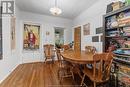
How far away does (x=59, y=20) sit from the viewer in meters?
6.31

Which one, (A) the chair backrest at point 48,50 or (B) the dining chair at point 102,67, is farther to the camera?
(A) the chair backrest at point 48,50

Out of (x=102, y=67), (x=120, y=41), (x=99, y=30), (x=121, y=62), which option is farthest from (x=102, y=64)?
(x=99, y=30)

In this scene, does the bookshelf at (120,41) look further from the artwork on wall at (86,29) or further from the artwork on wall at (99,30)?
the artwork on wall at (86,29)

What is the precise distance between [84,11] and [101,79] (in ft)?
13.0

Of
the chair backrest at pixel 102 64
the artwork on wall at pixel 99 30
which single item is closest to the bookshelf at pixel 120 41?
the chair backrest at pixel 102 64

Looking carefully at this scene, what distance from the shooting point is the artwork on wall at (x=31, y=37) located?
18.2 feet

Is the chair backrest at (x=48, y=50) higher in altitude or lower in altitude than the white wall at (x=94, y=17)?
lower

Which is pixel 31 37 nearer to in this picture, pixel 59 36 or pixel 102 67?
pixel 59 36

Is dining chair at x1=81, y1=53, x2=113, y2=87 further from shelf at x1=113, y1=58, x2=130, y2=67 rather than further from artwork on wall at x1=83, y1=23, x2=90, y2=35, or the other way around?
artwork on wall at x1=83, y1=23, x2=90, y2=35

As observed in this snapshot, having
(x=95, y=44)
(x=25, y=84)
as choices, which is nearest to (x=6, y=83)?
(x=25, y=84)

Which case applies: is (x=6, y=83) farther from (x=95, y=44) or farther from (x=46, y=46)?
(x=95, y=44)

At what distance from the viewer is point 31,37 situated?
224 inches

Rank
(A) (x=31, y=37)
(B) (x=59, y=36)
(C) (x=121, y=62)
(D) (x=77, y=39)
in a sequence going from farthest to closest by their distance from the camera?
(B) (x=59, y=36)
(D) (x=77, y=39)
(A) (x=31, y=37)
(C) (x=121, y=62)

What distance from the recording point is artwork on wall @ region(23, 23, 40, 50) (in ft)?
18.2
